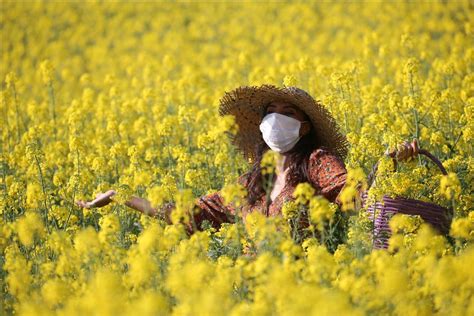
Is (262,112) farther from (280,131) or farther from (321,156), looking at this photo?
(321,156)

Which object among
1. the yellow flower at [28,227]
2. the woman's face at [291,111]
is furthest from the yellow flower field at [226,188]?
the woman's face at [291,111]

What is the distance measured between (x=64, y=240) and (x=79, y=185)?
1.56m

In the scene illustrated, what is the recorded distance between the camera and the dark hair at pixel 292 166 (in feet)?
17.5

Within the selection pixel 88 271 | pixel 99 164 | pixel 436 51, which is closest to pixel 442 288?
pixel 88 271

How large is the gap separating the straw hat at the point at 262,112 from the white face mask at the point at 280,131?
13 cm

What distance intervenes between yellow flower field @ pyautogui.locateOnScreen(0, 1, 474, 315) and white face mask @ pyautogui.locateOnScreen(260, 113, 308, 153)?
392mm

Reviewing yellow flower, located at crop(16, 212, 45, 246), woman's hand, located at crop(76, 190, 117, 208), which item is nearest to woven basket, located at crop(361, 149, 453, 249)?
woman's hand, located at crop(76, 190, 117, 208)

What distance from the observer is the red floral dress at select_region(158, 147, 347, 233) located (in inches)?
204

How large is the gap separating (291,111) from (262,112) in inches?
9.7

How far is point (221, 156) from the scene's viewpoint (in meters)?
6.41

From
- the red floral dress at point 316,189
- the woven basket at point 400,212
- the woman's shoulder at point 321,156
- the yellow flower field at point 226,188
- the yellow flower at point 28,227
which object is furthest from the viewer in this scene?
the woman's shoulder at point 321,156

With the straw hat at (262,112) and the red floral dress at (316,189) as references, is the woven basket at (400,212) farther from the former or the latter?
the straw hat at (262,112)

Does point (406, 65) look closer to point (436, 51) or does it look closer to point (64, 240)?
point (64, 240)

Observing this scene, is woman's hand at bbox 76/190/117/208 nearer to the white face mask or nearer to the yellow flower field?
the yellow flower field
